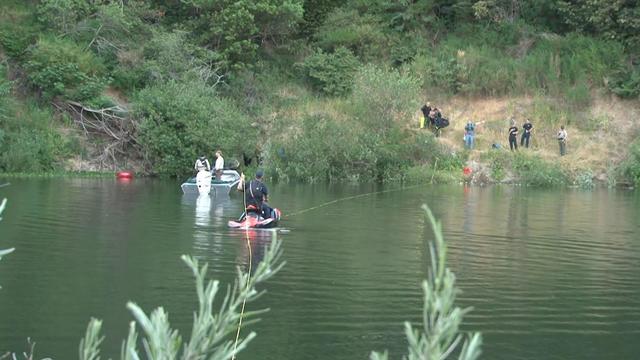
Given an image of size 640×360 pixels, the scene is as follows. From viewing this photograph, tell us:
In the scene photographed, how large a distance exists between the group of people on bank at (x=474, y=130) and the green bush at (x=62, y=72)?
16.4m

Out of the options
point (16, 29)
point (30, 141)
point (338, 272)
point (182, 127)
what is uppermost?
point (16, 29)

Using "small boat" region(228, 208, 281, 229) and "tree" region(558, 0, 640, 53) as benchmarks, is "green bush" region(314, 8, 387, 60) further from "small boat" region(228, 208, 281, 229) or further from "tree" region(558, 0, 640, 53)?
"small boat" region(228, 208, 281, 229)

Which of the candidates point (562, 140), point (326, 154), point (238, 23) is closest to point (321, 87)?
point (238, 23)

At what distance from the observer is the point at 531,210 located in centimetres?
3216

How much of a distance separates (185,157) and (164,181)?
8.14 feet

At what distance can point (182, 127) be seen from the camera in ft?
156

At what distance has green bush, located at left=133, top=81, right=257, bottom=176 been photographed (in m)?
46.8

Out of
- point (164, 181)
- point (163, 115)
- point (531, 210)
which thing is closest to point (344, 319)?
point (531, 210)

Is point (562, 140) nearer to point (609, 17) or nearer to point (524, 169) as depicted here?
point (524, 169)

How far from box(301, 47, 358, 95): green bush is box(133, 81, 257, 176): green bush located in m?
6.42

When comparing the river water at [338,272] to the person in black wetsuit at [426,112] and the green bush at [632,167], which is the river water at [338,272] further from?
the person in black wetsuit at [426,112]

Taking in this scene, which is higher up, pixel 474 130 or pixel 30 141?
pixel 474 130

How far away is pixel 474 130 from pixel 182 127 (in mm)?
14764

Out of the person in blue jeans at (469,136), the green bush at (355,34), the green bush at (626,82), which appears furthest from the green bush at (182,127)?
the green bush at (626,82)
